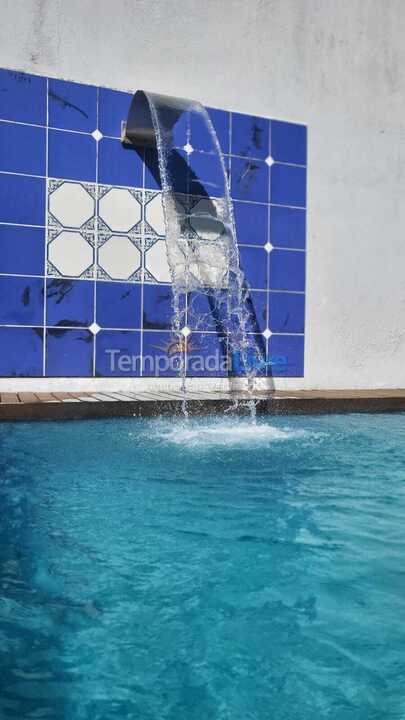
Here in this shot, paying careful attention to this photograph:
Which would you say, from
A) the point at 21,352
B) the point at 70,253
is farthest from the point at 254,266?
the point at 21,352

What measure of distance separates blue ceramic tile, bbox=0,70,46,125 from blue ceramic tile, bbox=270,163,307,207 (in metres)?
1.84

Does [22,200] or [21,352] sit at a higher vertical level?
[22,200]

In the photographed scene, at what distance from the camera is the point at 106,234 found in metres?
4.63

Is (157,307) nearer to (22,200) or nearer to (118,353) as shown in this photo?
(118,353)

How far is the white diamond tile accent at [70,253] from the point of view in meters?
4.47

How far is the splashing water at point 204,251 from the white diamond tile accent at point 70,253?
0.62 meters

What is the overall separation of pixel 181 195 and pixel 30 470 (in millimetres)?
3003

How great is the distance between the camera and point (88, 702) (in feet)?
3.14

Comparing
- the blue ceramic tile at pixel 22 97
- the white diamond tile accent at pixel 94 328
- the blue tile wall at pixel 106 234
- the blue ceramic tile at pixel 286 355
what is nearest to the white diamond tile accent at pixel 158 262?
the blue tile wall at pixel 106 234

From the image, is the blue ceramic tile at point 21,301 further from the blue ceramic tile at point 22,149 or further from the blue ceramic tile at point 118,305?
the blue ceramic tile at point 22,149

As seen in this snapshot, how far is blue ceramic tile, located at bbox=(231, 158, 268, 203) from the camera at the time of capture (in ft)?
16.6

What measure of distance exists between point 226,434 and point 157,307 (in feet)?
5.76

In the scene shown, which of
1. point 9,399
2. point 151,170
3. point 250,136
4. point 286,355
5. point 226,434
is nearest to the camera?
point 226,434

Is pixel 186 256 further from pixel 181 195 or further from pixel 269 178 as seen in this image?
pixel 269 178
